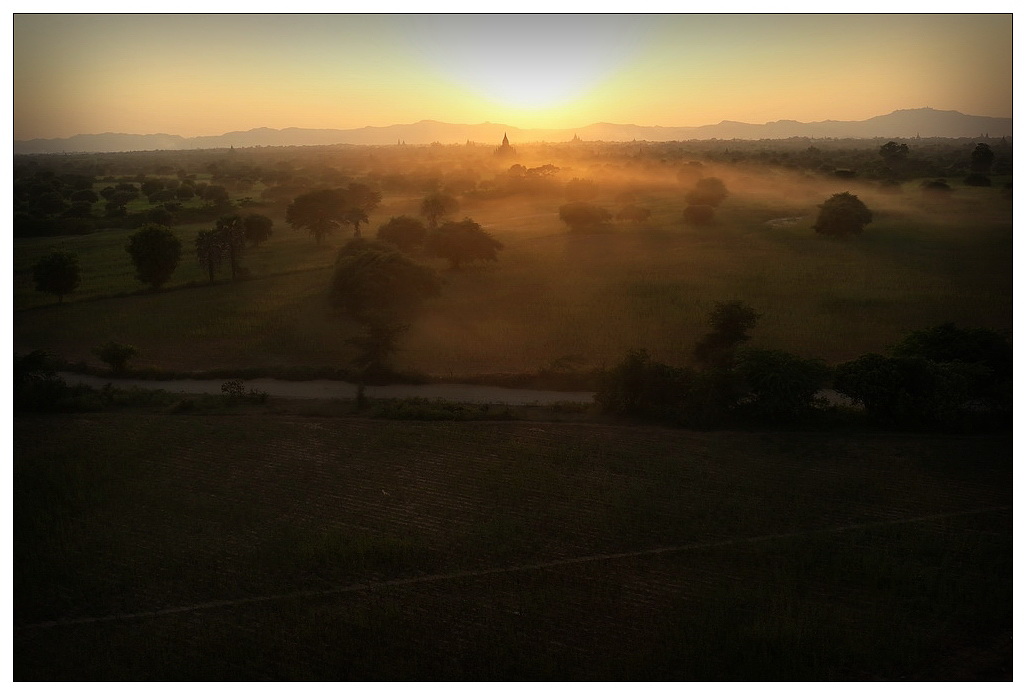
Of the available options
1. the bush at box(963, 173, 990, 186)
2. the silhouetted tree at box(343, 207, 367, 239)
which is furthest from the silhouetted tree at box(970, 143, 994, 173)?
the silhouetted tree at box(343, 207, 367, 239)

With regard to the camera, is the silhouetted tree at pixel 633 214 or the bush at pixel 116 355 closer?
the bush at pixel 116 355

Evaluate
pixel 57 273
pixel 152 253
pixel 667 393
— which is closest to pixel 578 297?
pixel 667 393

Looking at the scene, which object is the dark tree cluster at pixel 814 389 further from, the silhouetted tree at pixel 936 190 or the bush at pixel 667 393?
the silhouetted tree at pixel 936 190

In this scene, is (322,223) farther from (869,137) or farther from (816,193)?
(869,137)

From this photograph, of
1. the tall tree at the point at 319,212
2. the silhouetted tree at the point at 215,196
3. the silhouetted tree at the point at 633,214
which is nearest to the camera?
the tall tree at the point at 319,212

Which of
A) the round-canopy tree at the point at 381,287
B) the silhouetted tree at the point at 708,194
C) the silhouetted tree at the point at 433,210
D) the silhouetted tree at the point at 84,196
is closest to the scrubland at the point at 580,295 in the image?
the round-canopy tree at the point at 381,287

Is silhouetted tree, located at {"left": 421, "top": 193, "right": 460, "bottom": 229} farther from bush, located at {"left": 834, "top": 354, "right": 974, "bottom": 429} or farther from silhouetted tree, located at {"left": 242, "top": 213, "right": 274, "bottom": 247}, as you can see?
bush, located at {"left": 834, "top": 354, "right": 974, "bottom": 429}
